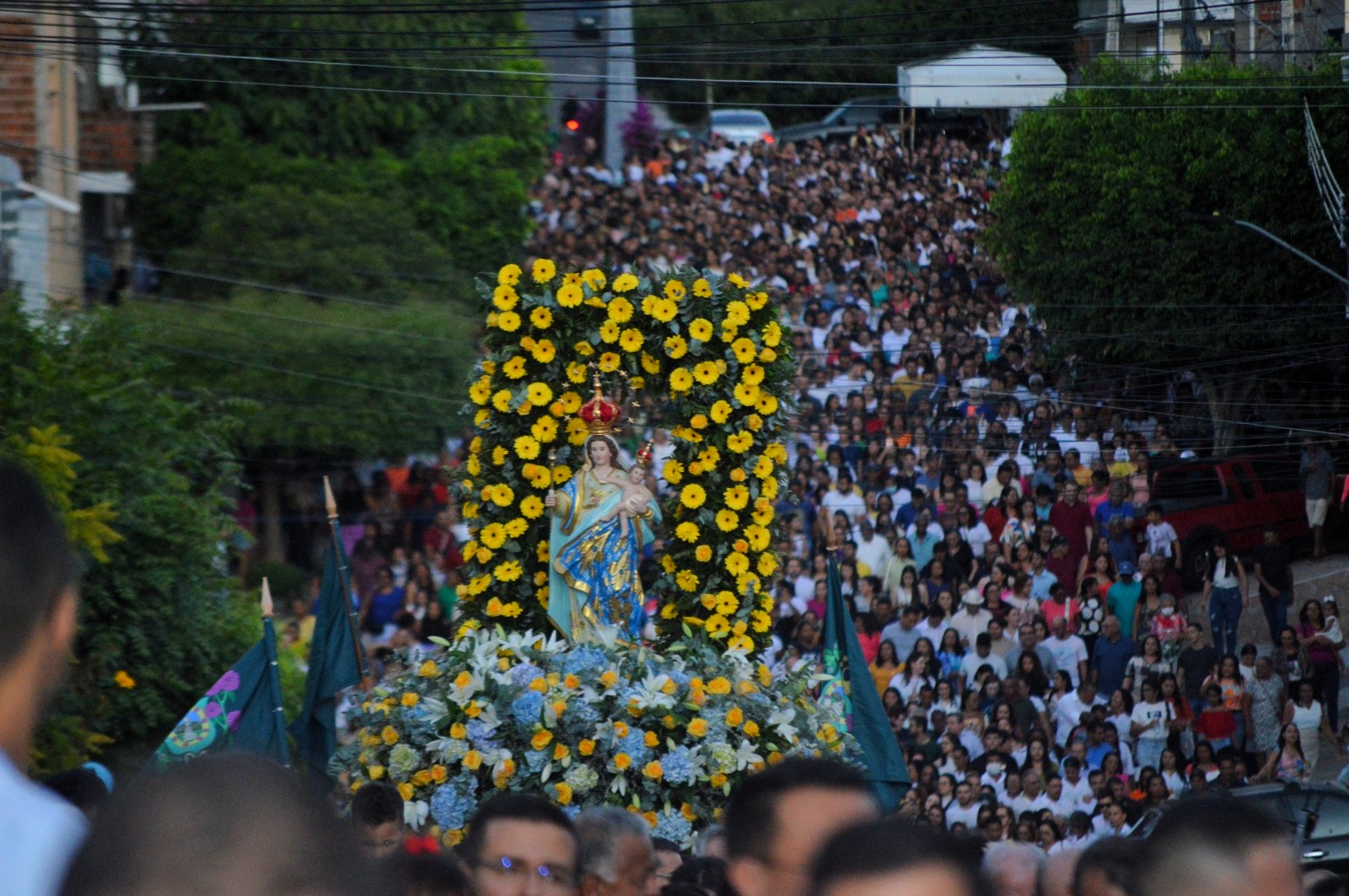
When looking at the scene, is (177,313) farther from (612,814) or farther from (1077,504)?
(612,814)

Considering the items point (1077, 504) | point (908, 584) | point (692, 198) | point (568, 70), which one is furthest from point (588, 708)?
point (568, 70)

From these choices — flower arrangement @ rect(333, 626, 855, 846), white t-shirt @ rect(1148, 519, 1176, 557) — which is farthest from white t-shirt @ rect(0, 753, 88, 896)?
white t-shirt @ rect(1148, 519, 1176, 557)

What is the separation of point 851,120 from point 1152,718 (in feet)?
84.1

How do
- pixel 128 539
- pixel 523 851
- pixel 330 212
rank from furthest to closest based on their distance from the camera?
pixel 330 212 → pixel 128 539 → pixel 523 851

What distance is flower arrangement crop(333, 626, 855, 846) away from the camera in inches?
310

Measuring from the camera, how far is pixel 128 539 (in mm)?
13547

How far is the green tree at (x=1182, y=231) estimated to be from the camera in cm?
1794

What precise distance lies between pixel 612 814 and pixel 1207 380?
14.3 metres

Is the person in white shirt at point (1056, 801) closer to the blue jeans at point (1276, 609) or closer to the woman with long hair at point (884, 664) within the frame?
the woman with long hair at point (884, 664)

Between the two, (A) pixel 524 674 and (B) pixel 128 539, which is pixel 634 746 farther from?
(B) pixel 128 539

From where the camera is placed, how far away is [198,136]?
2895 cm

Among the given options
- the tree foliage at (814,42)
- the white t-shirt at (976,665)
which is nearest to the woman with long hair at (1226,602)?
the white t-shirt at (976,665)

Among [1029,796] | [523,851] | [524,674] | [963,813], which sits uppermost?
[523,851]

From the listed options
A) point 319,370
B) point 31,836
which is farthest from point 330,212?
point 31,836
